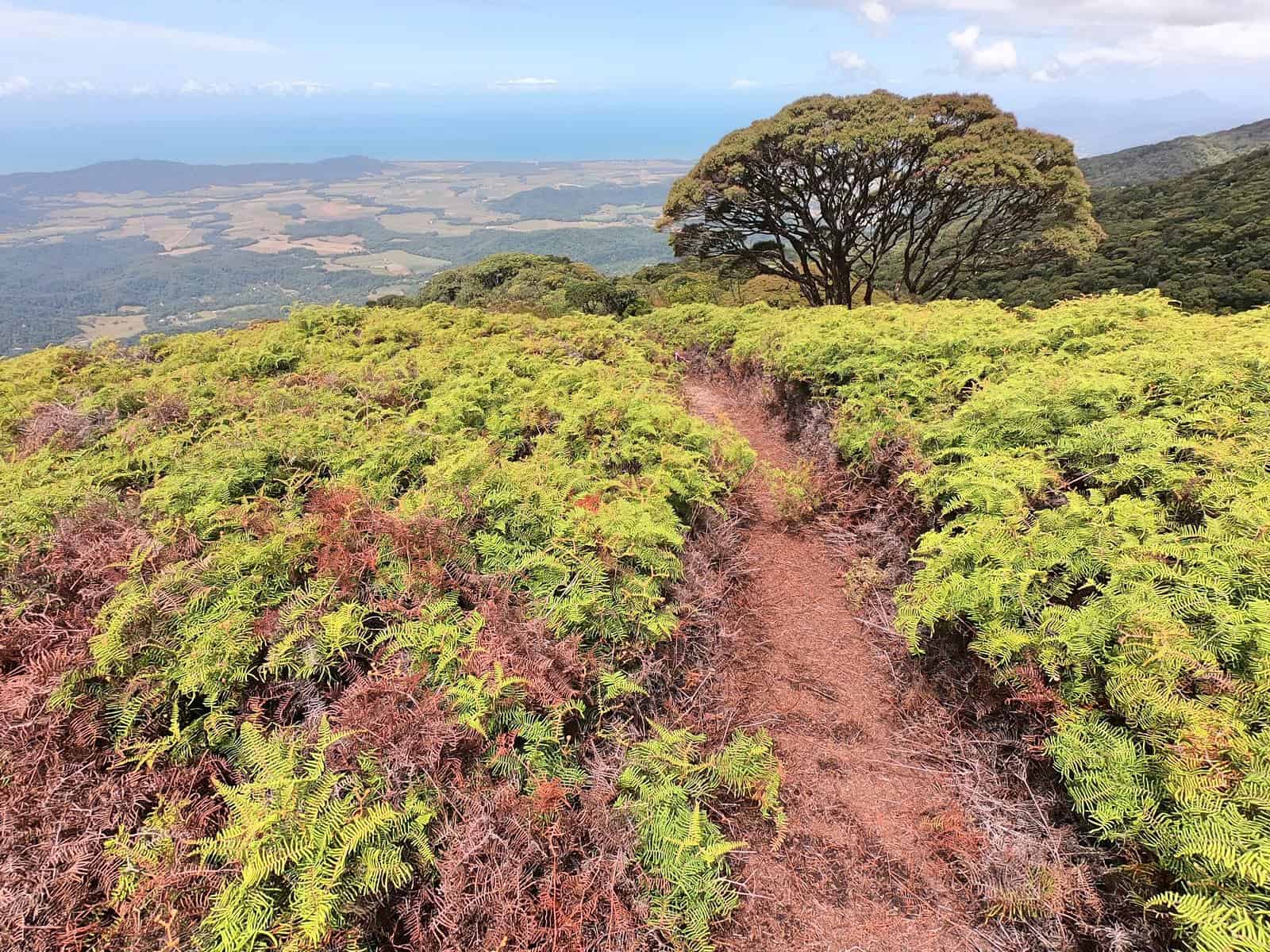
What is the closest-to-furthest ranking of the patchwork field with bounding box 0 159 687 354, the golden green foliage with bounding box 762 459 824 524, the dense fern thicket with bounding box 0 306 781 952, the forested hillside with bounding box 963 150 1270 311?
1. the dense fern thicket with bounding box 0 306 781 952
2. the golden green foliage with bounding box 762 459 824 524
3. the forested hillside with bounding box 963 150 1270 311
4. the patchwork field with bounding box 0 159 687 354

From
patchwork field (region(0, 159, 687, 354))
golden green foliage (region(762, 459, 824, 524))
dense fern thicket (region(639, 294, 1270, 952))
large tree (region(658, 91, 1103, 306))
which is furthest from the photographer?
patchwork field (region(0, 159, 687, 354))

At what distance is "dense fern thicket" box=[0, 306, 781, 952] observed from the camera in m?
3.06

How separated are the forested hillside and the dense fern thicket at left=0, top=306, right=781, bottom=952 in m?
24.5

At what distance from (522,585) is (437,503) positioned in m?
1.09

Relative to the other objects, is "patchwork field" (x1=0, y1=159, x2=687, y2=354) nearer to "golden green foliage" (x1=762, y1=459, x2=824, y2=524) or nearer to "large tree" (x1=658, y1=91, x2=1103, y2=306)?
"large tree" (x1=658, y1=91, x2=1103, y2=306)

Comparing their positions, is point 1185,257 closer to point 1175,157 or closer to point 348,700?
point 348,700

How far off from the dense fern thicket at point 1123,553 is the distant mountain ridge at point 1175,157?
4244 inches

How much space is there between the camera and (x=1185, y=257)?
29531mm

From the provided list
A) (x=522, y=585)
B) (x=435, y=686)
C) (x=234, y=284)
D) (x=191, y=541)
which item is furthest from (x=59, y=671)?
(x=234, y=284)

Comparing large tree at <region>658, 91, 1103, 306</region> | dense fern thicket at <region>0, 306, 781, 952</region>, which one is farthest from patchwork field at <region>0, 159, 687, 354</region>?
dense fern thicket at <region>0, 306, 781, 952</region>

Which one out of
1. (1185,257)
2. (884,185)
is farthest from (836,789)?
(1185,257)

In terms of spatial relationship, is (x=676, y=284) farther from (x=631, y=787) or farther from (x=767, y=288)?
(x=631, y=787)

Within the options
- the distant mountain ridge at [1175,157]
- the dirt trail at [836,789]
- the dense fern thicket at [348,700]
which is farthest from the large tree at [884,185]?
the distant mountain ridge at [1175,157]

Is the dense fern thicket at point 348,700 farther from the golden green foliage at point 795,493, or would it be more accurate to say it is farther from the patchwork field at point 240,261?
the patchwork field at point 240,261
